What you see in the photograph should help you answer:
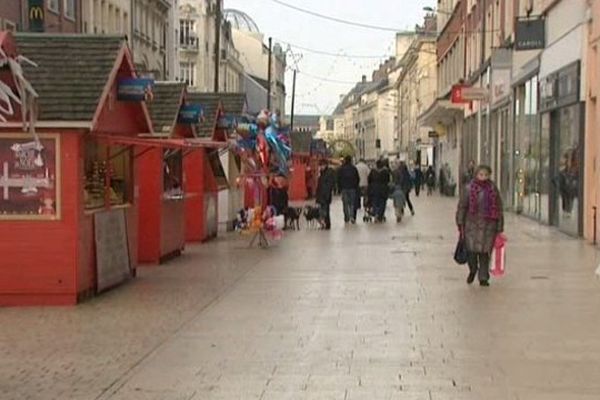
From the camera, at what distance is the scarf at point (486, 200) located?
1509 cm

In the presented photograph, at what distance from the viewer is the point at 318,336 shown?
1105cm

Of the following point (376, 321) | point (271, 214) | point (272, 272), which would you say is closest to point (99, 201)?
point (272, 272)

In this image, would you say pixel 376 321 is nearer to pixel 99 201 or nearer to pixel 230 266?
pixel 99 201

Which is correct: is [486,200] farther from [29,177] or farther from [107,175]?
[29,177]

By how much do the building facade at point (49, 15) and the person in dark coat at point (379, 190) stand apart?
10099 millimetres

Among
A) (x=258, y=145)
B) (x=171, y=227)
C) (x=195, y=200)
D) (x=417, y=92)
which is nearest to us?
(x=171, y=227)

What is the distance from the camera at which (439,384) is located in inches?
342

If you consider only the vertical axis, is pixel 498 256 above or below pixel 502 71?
below

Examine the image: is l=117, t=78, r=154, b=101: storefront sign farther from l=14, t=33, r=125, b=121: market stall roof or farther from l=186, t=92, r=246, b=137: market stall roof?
l=186, t=92, r=246, b=137: market stall roof

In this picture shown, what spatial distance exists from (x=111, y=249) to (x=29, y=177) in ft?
6.70

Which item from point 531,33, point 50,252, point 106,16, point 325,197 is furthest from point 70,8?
point 50,252

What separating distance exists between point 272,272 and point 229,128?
935 cm

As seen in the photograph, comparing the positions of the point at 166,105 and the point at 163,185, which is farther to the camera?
A: the point at 166,105

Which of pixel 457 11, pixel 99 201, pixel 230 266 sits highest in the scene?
pixel 457 11
